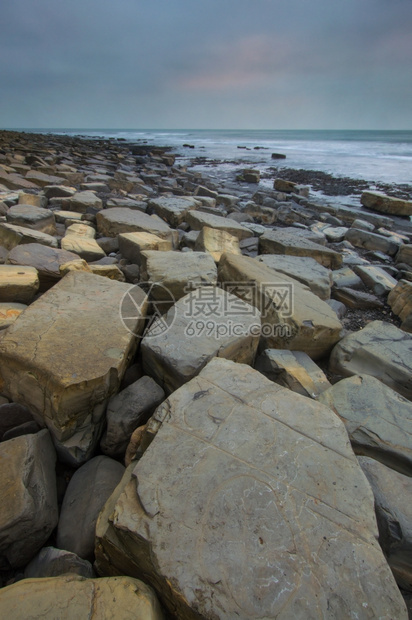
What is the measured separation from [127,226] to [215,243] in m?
1.07

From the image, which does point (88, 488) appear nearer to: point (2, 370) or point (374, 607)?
point (2, 370)

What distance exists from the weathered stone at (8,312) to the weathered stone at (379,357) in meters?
2.11

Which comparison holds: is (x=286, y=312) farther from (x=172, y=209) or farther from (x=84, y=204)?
(x=84, y=204)

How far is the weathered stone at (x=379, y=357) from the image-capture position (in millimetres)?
2023

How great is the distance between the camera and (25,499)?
1136 millimetres

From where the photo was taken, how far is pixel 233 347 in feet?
6.02

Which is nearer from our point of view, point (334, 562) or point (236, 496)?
point (334, 562)

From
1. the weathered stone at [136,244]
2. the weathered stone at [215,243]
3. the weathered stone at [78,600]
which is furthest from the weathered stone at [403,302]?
the weathered stone at [78,600]

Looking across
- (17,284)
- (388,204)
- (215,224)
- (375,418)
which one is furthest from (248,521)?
(388,204)

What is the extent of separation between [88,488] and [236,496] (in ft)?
2.18

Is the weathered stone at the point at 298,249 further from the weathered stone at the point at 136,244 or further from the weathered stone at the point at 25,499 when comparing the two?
the weathered stone at the point at 25,499

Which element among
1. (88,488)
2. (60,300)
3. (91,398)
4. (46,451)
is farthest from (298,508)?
(60,300)

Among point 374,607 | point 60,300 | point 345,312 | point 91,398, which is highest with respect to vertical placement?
point 60,300

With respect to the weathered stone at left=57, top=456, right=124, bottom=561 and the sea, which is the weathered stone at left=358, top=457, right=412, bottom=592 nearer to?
the weathered stone at left=57, top=456, right=124, bottom=561
